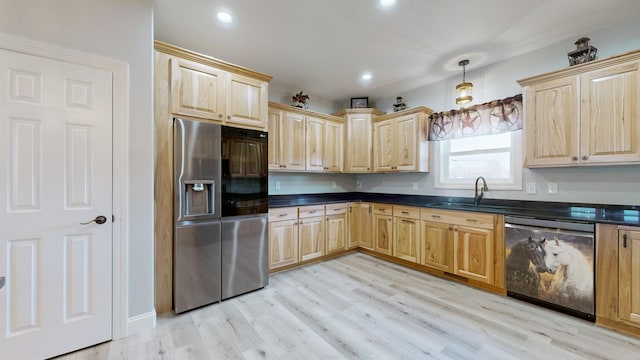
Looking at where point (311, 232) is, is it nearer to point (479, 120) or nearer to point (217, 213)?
point (217, 213)

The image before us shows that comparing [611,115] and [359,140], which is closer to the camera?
[611,115]

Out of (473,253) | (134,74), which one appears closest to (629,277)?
(473,253)

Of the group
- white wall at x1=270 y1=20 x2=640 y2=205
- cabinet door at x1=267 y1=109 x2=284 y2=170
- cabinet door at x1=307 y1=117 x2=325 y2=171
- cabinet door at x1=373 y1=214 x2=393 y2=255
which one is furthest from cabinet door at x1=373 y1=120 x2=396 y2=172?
cabinet door at x1=267 y1=109 x2=284 y2=170

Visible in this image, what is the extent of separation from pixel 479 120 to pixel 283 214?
9.44 feet

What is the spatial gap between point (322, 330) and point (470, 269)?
193 cm

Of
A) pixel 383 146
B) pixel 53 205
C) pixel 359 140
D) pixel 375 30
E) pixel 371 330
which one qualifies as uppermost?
pixel 375 30

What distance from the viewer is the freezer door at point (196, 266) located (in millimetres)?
2293

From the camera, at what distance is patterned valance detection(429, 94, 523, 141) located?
2918 millimetres

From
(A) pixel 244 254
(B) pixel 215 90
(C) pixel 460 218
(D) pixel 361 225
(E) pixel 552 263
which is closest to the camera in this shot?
(E) pixel 552 263

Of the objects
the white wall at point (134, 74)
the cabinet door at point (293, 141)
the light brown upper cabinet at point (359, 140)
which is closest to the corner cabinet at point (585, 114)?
the light brown upper cabinet at point (359, 140)

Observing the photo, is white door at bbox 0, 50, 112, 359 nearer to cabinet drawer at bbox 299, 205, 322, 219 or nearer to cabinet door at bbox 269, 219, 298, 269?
cabinet door at bbox 269, 219, 298, 269

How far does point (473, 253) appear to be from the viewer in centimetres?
286

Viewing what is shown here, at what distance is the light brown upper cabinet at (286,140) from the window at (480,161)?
2.09 metres

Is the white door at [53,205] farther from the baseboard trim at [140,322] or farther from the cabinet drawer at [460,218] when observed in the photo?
the cabinet drawer at [460,218]
